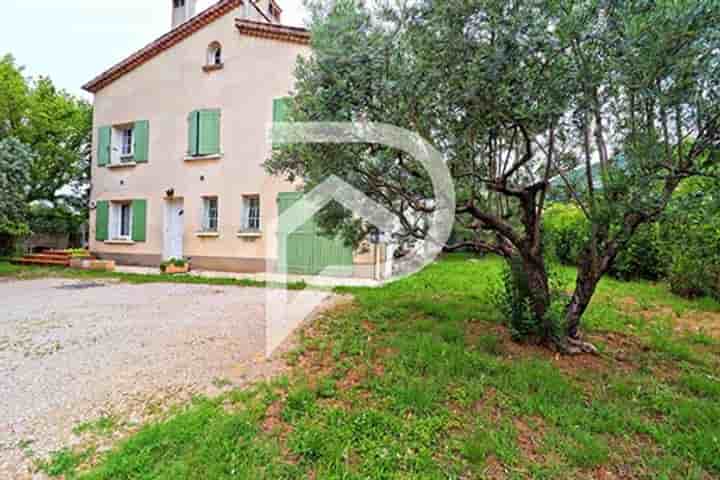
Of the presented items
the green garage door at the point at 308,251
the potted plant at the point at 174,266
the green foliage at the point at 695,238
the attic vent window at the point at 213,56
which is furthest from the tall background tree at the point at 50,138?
the green foliage at the point at 695,238

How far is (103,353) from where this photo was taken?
10.5 ft

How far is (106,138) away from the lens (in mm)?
10320

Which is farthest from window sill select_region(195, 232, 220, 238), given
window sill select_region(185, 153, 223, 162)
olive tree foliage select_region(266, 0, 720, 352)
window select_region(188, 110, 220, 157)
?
olive tree foliage select_region(266, 0, 720, 352)

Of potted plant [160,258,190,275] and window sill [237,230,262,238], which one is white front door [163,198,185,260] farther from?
window sill [237,230,262,238]

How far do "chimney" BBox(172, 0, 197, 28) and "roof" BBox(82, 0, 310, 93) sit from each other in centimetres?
129

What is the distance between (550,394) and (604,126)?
2.29 m

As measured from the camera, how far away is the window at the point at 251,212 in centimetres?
883

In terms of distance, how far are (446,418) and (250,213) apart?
805cm

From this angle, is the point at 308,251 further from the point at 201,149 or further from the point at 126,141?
the point at 126,141

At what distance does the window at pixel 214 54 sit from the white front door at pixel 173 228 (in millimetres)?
4216

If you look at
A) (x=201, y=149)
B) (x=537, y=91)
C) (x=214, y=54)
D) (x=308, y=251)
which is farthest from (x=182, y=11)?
(x=537, y=91)

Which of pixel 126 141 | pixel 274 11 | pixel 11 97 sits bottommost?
pixel 126 141

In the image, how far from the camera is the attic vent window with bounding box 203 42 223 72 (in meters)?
9.17

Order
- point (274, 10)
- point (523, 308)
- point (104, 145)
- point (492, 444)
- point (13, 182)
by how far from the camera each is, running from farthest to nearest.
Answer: point (274, 10)
point (104, 145)
point (13, 182)
point (523, 308)
point (492, 444)
